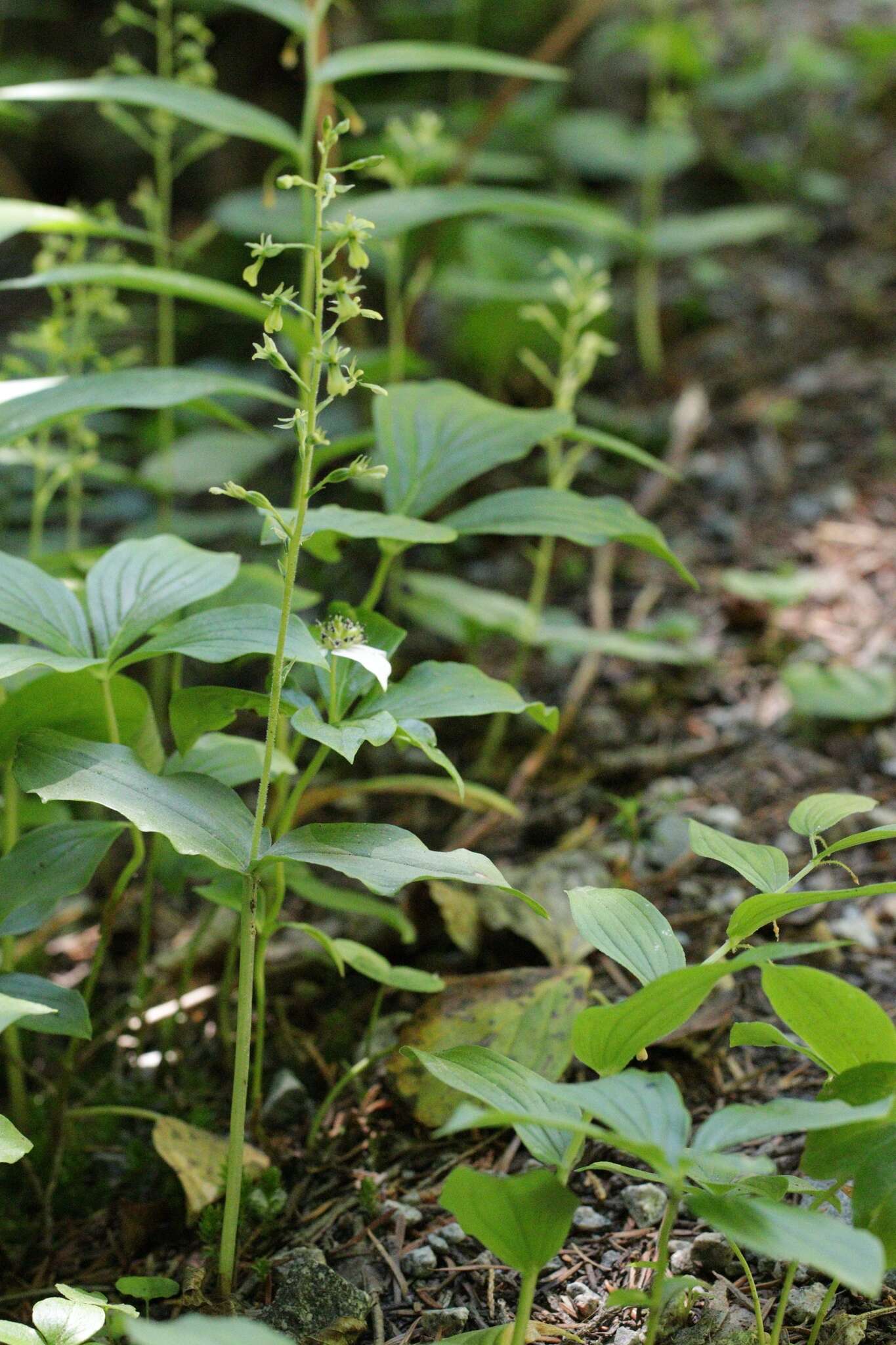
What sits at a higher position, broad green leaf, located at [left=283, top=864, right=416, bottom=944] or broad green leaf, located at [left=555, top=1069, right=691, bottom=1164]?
broad green leaf, located at [left=555, top=1069, right=691, bottom=1164]

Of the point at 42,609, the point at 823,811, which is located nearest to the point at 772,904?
the point at 823,811

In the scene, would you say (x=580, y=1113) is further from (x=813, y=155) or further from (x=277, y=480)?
(x=813, y=155)

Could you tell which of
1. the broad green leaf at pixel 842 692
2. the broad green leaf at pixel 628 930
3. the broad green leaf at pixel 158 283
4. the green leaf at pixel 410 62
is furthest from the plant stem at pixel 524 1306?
the green leaf at pixel 410 62

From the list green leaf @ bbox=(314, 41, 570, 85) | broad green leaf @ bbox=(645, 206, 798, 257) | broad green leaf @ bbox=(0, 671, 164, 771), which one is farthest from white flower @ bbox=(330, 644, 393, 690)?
broad green leaf @ bbox=(645, 206, 798, 257)

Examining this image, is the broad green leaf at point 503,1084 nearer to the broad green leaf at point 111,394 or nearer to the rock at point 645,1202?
the rock at point 645,1202

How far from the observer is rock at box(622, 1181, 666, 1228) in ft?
4.90

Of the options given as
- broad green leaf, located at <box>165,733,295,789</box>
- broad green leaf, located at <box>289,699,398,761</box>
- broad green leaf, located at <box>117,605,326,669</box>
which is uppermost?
broad green leaf, located at <box>117,605,326,669</box>

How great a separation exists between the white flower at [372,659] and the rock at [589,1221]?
0.80m

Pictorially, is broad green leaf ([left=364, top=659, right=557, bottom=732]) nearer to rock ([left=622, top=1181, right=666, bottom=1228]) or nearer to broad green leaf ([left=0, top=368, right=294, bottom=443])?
broad green leaf ([left=0, top=368, right=294, bottom=443])

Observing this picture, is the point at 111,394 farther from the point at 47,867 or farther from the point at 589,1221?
the point at 589,1221

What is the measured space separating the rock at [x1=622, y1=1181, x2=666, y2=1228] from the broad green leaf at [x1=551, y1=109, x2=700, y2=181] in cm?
373

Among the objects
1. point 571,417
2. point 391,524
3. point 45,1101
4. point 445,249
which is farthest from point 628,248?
point 45,1101

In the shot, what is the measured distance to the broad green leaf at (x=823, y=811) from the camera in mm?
1338

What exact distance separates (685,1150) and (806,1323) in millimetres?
508
